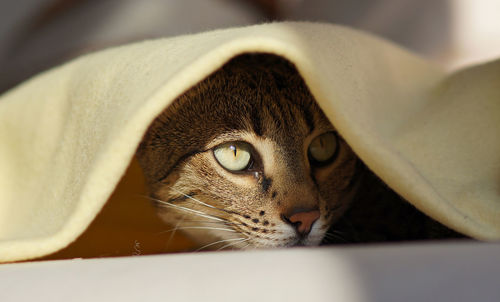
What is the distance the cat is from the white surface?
366 millimetres

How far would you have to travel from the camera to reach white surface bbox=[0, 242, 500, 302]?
0.48 m

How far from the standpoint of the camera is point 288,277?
505 mm

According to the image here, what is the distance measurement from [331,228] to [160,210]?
1.40ft

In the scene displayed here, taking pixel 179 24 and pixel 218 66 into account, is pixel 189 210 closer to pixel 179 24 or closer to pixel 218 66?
pixel 218 66

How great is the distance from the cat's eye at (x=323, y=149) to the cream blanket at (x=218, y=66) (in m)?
0.19

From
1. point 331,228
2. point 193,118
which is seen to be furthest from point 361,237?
point 193,118

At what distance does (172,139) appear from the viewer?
3.40 feet

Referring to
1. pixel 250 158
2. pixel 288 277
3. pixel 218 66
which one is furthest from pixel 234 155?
pixel 288 277

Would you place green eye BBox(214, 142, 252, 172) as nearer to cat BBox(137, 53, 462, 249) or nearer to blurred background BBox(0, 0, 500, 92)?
cat BBox(137, 53, 462, 249)

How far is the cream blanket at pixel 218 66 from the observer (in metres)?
0.66

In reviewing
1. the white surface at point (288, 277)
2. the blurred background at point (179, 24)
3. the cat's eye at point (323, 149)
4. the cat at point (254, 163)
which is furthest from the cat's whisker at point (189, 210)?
the blurred background at point (179, 24)

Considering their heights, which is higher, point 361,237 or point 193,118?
point 193,118

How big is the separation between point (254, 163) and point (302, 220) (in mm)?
164

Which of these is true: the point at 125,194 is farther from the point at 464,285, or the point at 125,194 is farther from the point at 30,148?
the point at 464,285
